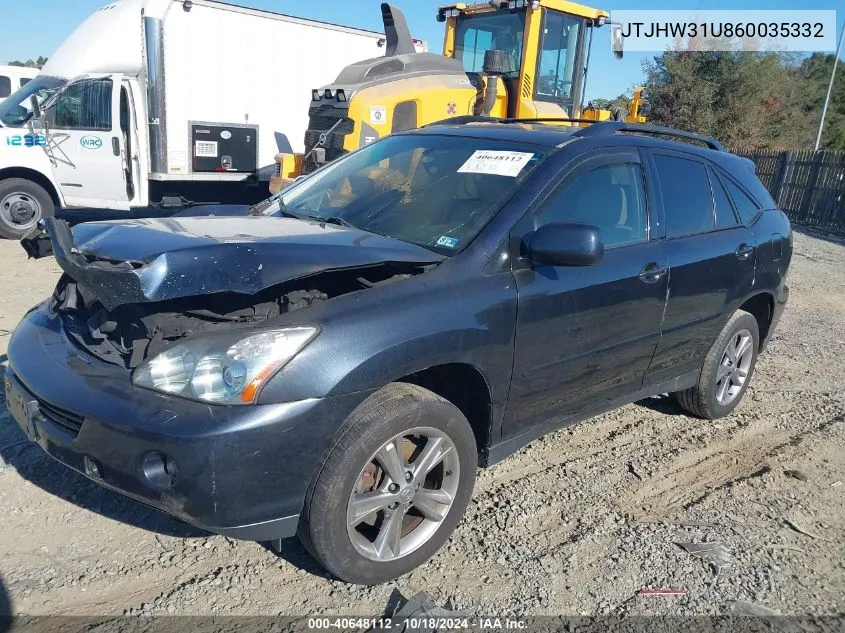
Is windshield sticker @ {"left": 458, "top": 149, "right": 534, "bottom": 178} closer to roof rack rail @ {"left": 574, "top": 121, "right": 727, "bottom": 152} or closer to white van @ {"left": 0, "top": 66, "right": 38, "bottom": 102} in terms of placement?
roof rack rail @ {"left": 574, "top": 121, "right": 727, "bottom": 152}

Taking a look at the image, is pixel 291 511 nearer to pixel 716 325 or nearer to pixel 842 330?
pixel 716 325

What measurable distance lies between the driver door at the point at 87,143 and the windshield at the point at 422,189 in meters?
6.59

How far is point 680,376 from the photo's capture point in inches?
168

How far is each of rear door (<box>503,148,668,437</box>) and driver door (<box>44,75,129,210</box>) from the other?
7967 mm

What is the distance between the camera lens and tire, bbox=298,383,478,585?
253 centimetres

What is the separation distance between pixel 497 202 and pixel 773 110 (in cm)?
3501

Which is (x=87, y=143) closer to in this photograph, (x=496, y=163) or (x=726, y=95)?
(x=496, y=163)

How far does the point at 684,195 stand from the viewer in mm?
4105

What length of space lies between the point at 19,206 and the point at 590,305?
871cm

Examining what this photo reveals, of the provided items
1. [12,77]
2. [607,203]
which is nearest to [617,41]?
[607,203]

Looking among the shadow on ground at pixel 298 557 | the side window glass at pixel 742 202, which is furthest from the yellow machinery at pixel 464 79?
the shadow on ground at pixel 298 557

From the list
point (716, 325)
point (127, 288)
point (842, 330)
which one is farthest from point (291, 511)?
point (842, 330)

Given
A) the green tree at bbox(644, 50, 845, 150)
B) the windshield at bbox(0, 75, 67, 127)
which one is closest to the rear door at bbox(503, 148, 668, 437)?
the windshield at bbox(0, 75, 67, 127)

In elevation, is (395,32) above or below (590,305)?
above
